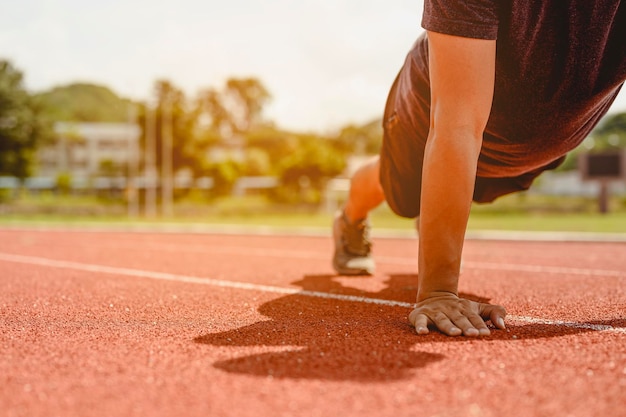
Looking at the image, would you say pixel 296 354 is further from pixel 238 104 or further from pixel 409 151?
pixel 238 104

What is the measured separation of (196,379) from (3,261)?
15.6ft

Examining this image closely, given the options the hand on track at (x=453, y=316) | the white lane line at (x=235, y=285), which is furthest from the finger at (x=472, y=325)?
the white lane line at (x=235, y=285)

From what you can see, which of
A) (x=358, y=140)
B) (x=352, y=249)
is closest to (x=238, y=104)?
(x=358, y=140)

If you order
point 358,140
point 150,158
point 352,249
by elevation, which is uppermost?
point 358,140

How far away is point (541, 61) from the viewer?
2.26m

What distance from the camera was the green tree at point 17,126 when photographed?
32.1 meters

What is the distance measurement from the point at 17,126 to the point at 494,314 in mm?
34644

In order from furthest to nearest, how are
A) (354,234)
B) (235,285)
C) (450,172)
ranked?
(354,234)
(235,285)
(450,172)

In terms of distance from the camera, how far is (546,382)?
4.67 ft

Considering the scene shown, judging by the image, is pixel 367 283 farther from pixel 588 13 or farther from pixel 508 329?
pixel 588 13

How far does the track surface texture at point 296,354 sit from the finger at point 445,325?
3 cm

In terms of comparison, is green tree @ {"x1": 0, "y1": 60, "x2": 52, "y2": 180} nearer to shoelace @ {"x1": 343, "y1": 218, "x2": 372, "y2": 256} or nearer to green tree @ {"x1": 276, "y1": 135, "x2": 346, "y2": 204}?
green tree @ {"x1": 276, "y1": 135, "x2": 346, "y2": 204}

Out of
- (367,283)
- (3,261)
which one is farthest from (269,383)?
(3,261)

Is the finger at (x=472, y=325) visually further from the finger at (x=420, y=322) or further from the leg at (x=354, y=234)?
the leg at (x=354, y=234)
